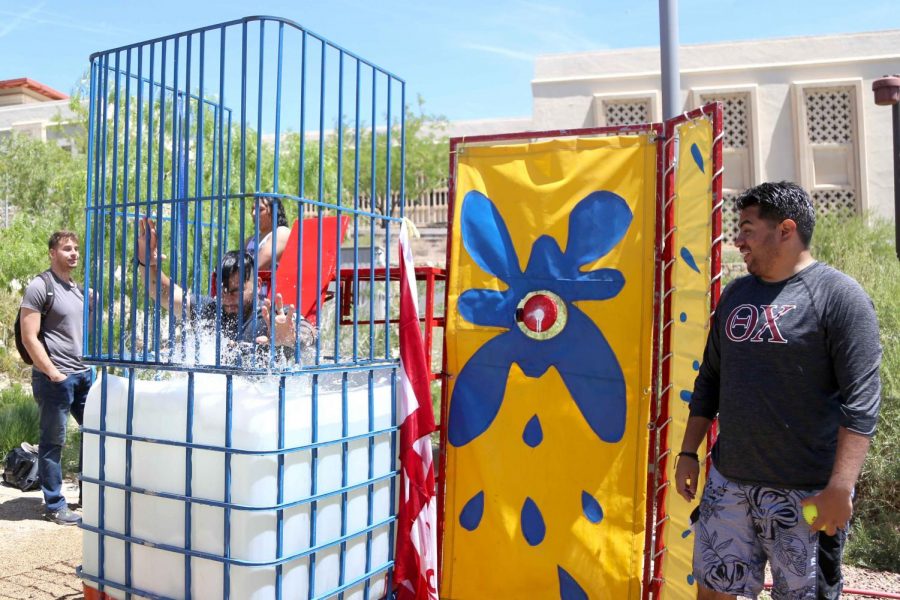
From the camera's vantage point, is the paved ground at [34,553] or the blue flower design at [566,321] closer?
the blue flower design at [566,321]

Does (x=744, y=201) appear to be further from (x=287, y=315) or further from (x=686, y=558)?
(x=287, y=315)

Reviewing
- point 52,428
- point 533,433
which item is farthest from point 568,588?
point 52,428

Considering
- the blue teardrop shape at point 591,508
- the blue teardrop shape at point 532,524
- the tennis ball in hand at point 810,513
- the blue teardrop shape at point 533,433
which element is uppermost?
the blue teardrop shape at point 533,433

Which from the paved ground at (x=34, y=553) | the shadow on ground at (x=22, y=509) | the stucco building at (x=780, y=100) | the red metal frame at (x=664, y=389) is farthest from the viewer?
the stucco building at (x=780, y=100)

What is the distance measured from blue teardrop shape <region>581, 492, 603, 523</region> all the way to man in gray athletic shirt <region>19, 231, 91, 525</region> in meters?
3.52

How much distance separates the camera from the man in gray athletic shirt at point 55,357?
17.5 ft

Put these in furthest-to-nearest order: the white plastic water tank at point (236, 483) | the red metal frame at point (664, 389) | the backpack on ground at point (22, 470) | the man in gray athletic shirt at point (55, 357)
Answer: the backpack on ground at point (22, 470), the man in gray athletic shirt at point (55, 357), the red metal frame at point (664, 389), the white plastic water tank at point (236, 483)

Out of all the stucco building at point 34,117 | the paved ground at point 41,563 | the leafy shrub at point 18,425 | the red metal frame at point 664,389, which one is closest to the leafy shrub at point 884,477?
the paved ground at point 41,563

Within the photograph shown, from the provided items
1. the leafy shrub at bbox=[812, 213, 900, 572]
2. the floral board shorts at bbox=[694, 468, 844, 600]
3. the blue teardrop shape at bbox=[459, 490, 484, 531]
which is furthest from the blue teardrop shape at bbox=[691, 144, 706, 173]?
the leafy shrub at bbox=[812, 213, 900, 572]

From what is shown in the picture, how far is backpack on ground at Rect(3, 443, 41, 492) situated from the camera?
6.15 meters

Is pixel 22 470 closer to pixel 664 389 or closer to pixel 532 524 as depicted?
pixel 532 524

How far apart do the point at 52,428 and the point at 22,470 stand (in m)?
0.99

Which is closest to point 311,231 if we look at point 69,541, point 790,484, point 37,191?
point 790,484

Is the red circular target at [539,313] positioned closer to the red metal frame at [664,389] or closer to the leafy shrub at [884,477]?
the red metal frame at [664,389]
